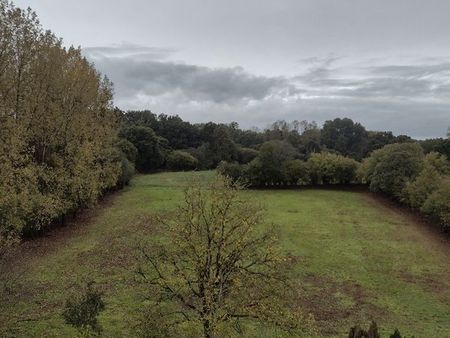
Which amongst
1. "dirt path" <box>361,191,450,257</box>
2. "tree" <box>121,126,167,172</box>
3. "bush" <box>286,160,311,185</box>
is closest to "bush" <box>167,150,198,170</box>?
"tree" <box>121,126,167,172</box>

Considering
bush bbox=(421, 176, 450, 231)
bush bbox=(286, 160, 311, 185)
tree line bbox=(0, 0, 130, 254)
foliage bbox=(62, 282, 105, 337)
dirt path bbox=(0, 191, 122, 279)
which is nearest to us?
foliage bbox=(62, 282, 105, 337)

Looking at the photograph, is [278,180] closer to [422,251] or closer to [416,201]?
[416,201]

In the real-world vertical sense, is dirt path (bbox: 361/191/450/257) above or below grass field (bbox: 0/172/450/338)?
above

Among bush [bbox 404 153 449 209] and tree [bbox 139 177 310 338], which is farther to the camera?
bush [bbox 404 153 449 209]

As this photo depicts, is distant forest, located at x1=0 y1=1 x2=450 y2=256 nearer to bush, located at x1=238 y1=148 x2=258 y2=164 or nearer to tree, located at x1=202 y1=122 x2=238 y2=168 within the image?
tree, located at x1=202 y1=122 x2=238 y2=168

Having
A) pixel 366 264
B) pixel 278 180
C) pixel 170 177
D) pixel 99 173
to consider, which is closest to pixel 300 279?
pixel 366 264

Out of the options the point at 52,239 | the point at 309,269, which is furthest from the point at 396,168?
the point at 52,239
